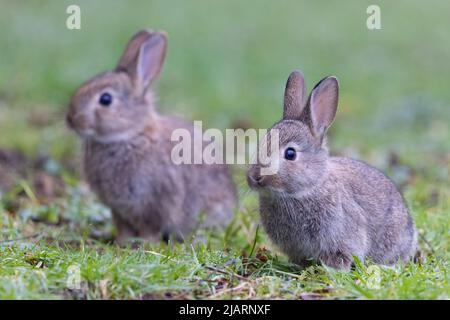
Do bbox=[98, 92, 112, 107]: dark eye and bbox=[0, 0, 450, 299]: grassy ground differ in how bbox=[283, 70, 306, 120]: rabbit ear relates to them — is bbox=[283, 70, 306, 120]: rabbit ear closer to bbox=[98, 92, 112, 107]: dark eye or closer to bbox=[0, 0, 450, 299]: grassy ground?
bbox=[0, 0, 450, 299]: grassy ground

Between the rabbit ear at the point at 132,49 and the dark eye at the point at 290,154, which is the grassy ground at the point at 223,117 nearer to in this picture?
the dark eye at the point at 290,154

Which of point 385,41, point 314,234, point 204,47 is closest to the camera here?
point 314,234

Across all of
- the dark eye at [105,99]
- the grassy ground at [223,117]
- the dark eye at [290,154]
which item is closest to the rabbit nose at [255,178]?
the dark eye at [290,154]

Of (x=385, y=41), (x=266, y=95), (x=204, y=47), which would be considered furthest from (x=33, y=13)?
Answer: (x=385, y=41)

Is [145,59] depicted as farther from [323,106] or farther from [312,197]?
[312,197]

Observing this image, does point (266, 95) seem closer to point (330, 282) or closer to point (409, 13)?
point (409, 13)
